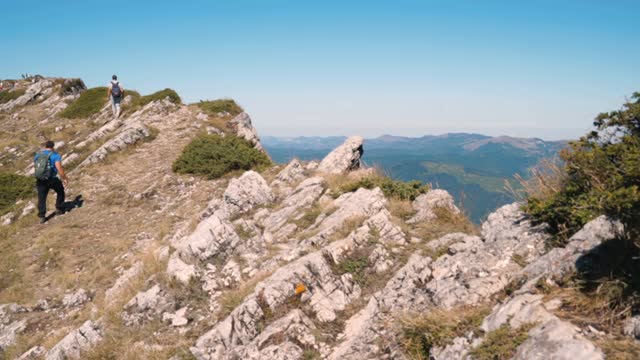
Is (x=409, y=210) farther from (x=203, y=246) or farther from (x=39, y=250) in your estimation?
(x=39, y=250)

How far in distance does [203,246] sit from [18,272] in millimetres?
8493

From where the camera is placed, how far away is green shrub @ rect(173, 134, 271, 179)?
2117 centimetres

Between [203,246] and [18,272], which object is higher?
[203,246]

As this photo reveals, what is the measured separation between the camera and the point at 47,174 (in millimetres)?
17766

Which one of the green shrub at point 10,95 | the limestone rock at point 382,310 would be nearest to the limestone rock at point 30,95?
the green shrub at point 10,95

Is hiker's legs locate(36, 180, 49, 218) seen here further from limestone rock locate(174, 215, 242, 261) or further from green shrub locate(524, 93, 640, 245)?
green shrub locate(524, 93, 640, 245)

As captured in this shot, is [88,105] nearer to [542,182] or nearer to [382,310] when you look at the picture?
[382,310]

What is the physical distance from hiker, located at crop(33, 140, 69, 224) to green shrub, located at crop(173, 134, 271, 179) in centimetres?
550

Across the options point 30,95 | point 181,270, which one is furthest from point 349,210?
point 30,95

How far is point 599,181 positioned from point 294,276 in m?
6.75

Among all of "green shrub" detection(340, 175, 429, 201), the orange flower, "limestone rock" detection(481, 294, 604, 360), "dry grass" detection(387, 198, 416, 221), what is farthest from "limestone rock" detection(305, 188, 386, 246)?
"limestone rock" detection(481, 294, 604, 360)

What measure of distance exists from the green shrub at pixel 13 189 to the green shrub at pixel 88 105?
1688 cm

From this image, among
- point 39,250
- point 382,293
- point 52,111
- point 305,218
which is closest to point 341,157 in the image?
point 305,218

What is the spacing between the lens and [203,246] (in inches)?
460
